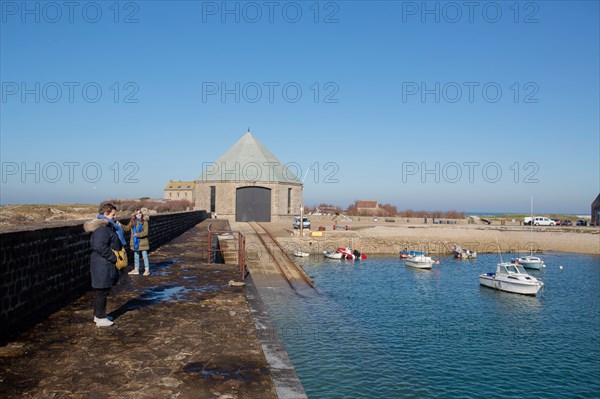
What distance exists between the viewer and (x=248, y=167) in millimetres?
56719

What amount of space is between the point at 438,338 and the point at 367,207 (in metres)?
77.7

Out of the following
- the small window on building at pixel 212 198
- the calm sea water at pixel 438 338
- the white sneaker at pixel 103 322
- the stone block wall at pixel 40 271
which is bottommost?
A: the calm sea water at pixel 438 338

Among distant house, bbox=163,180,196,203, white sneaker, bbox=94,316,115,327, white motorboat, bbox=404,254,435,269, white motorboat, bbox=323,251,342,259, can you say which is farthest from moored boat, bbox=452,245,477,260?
distant house, bbox=163,180,196,203

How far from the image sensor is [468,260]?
45094 millimetres

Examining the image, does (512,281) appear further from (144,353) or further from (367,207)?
(367,207)

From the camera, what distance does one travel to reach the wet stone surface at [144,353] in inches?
193

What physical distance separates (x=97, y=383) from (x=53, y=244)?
4574 millimetres

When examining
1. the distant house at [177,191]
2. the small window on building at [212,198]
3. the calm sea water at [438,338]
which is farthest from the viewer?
the distant house at [177,191]

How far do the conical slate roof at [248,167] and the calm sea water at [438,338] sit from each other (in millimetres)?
25714

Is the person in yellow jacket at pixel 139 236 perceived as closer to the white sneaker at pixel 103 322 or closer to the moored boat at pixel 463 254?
the white sneaker at pixel 103 322

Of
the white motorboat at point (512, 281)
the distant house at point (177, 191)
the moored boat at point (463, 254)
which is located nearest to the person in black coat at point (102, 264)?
the white motorboat at point (512, 281)

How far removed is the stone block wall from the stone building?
44.3 meters

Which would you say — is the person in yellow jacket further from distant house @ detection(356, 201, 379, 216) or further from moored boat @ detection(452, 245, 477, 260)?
distant house @ detection(356, 201, 379, 216)

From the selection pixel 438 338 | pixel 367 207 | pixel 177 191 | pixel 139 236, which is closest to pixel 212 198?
pixel 438 338
